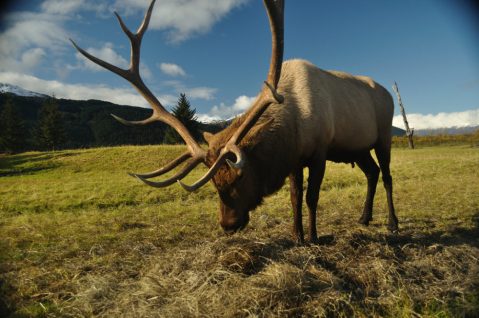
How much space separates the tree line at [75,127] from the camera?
50231 millimetres

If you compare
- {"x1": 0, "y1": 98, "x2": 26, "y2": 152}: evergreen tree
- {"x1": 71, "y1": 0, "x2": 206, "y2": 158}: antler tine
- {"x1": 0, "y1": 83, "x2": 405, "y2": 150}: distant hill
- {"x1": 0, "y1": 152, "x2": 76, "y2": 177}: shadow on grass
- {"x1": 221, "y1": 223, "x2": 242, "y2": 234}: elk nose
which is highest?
{"x1": 0, "y1": 83, "x2": 405, "y2": 150}: distant hill

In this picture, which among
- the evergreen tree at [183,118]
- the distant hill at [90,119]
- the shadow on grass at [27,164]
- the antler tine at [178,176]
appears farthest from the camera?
the distant hill at [90,119]

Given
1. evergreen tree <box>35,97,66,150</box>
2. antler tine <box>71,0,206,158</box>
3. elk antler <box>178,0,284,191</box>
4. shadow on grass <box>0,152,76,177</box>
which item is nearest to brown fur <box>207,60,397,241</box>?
elk antler <box>178,0,284,191</box>

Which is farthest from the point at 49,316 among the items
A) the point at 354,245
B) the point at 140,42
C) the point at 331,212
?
the point at 331,212

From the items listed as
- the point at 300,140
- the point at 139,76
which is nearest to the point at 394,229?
the point at 300,140

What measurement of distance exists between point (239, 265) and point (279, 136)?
208 cm

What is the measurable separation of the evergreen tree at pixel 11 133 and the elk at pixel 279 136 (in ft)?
181

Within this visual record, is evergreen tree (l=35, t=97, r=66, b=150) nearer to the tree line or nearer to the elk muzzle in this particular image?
the tree line

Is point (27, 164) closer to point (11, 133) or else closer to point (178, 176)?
point (178, 176)

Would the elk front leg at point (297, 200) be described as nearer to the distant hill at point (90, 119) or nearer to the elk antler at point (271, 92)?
the elk antler at point (271, 92)

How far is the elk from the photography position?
4.34 m

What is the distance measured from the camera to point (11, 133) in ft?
163

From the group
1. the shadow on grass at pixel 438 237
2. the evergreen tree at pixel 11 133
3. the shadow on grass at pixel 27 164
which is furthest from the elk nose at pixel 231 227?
the evergreen tree at pixel 11 133

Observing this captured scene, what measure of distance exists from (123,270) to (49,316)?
1.09 m
